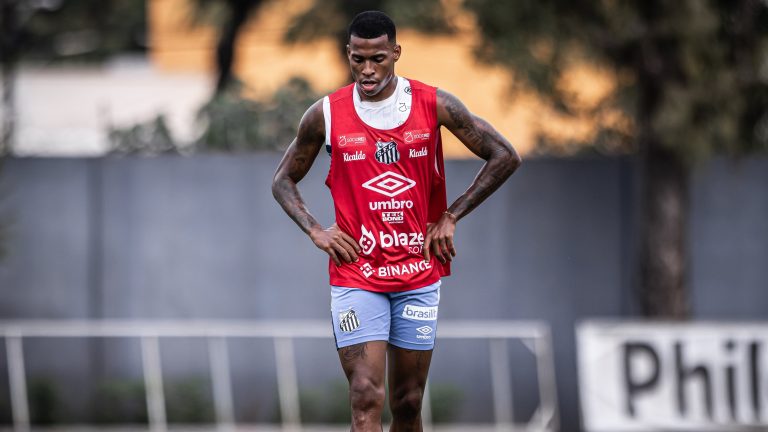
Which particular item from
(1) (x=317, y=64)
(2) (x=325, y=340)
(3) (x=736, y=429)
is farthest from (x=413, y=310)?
(1) (x=317, y=64)

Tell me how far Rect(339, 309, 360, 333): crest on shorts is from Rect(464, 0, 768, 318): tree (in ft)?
20.9

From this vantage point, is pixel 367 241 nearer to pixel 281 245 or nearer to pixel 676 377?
pixel 676 377

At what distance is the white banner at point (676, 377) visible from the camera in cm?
1126

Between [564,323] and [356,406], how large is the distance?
7.62 metres

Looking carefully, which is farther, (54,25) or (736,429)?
(54,25)

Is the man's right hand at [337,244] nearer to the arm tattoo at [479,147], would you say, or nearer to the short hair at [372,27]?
the arm tattoo at [479,147]

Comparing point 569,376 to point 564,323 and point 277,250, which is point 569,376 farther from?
point 277,250

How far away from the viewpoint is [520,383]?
13.1m

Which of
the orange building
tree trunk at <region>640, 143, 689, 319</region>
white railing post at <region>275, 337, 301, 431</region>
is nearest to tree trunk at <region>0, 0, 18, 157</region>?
the orange building

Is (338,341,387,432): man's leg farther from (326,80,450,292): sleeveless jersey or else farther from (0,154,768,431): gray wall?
(0,154,768,431): gray wall

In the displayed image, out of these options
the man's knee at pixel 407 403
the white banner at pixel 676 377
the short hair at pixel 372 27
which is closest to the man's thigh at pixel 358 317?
the man's knee at pixel 407 403

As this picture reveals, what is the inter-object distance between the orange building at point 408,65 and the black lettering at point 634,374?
3486 millimetres

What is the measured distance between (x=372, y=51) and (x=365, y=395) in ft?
5.52

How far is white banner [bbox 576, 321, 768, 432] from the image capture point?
11258 mm
